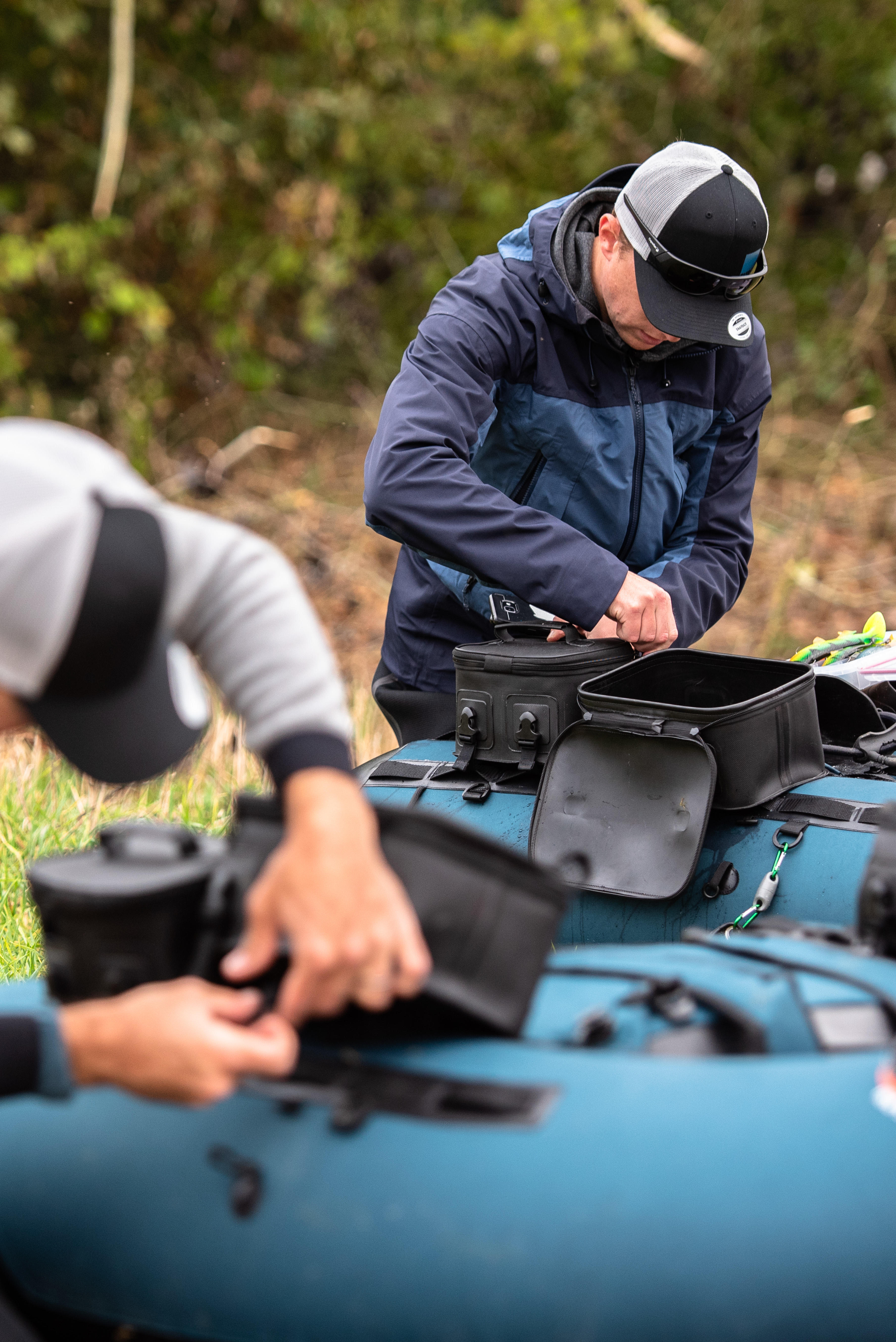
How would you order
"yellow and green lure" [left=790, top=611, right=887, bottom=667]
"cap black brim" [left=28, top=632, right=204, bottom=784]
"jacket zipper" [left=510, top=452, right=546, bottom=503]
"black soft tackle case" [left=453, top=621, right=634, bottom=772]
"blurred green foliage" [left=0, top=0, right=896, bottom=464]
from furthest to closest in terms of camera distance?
"blurred green foliage" [left=0, top=0, right=896, bottom=464] → "yellow and green lure" [left=790, top=611, right=887, bottom=667] → "jacket zipper" [left=510, top=452, right=546, bottom=503] → "black soft tackle case" [left=453, top=621, right=634, bottom=772] → "cap black brim" [left=28, top=632, right=204, bottom=784]

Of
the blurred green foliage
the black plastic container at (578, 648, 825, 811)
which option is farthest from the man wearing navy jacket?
the blurred green foliage

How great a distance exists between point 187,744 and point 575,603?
4.91 feet

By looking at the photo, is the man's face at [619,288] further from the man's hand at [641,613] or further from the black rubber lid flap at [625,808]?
the black rubber lid flap at [625,808]

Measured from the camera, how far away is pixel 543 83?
31.6 ft

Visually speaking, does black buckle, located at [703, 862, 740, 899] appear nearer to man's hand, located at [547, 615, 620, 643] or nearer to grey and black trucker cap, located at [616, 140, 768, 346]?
man's hand, located at [547, 615, 620, 643]

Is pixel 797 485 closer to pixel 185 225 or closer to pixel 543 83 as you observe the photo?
pixel 543 83

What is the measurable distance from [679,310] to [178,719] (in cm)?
185

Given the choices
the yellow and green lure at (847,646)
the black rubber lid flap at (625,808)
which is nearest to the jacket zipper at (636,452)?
the yellow and green lure at (847,646)

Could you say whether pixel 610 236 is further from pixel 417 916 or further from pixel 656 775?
pixel 417 916

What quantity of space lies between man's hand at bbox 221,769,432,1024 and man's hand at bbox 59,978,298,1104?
0.05 metres

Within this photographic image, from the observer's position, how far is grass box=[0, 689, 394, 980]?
9.87ft

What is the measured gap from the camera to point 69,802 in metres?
3.72

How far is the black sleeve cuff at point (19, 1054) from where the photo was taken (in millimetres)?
1343

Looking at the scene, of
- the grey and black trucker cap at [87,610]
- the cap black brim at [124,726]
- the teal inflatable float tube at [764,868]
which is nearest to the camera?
the grey and black trucker cap at [87,610]
